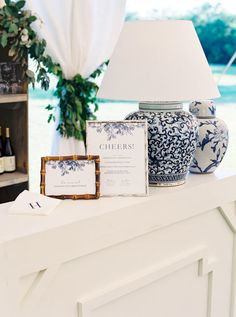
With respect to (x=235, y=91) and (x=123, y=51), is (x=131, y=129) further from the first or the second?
(x=235, y=91)

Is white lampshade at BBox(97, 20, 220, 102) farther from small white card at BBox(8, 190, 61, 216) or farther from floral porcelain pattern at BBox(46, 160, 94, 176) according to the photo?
small white card at BBox(8, 190, 61, 216)

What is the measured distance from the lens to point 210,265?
183 cm

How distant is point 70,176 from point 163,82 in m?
0.41

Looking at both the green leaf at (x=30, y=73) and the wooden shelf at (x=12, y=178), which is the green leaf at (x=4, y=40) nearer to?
the green leaf at (x=30, y=73)

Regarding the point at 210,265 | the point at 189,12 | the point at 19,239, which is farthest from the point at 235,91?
the point at 19,239

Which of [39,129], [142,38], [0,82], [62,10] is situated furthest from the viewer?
[39,129]

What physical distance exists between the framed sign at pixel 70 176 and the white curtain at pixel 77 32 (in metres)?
1.62

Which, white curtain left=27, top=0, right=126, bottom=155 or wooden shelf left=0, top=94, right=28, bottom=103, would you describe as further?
white curtain left=27, top=0, right=126, bottom=155

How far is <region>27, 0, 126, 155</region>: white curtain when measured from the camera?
3018 mm

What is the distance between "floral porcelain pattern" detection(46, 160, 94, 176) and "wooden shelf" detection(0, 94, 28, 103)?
1.38 meters

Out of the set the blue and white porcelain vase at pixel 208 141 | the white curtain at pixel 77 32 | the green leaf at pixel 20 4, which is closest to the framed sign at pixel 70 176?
the blue and white porcelain vase at pixel 208 141

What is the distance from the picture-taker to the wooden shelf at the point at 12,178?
112 inches

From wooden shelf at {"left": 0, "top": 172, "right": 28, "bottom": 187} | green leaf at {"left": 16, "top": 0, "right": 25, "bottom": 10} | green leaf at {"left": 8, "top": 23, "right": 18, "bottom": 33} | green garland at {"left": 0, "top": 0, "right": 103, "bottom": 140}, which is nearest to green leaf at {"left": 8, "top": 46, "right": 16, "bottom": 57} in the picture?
green garland at {"left": 0, "top": 0, "right": 103, "bottom": 140}

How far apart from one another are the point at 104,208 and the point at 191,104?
26.0 inches
